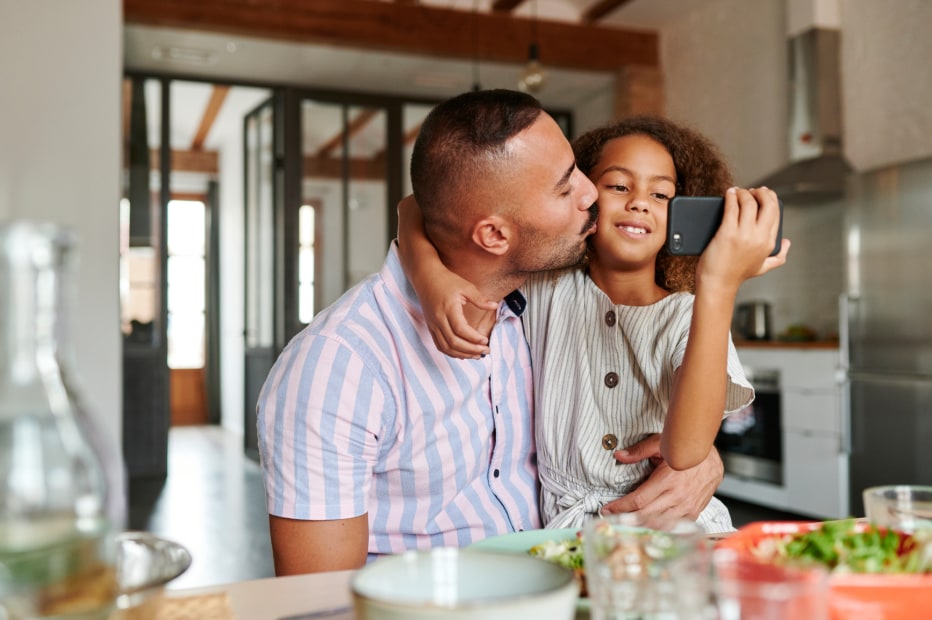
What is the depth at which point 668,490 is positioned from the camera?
124cm

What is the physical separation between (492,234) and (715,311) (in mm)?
401

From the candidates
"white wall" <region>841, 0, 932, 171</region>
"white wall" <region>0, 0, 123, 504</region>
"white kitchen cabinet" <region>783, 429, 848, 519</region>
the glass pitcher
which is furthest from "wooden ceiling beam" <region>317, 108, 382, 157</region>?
the glass pitcher

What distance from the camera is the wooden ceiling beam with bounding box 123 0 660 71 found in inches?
204

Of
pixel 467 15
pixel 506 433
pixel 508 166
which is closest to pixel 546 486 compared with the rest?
pixel 506 433

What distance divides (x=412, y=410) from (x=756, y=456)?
3.94m

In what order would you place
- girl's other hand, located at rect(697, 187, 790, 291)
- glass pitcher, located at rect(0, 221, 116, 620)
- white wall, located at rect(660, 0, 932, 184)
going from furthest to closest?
1. white wall, located at rect(660, 0, 932, 184)
2. girl's other hand, located at rect(697, 187, 790, 291)
3. glass pitcher, located at rect(0, 221, 116, 620)

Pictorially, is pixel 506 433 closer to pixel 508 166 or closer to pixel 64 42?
pixel 508 166

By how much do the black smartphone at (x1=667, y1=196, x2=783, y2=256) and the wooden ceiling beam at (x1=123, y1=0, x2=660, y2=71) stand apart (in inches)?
190

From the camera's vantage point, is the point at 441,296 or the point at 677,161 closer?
the point at 441,296

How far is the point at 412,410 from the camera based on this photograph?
1.21 meters

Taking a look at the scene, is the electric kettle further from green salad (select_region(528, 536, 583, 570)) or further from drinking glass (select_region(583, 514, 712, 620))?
drinking glass (select_region(583, 514, 712, 620))

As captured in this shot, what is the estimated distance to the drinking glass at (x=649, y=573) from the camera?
1.64 feet

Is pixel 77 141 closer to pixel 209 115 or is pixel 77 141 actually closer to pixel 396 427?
pixel 396 427

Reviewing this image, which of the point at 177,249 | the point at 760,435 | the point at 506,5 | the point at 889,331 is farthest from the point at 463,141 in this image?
the point at 177,249
